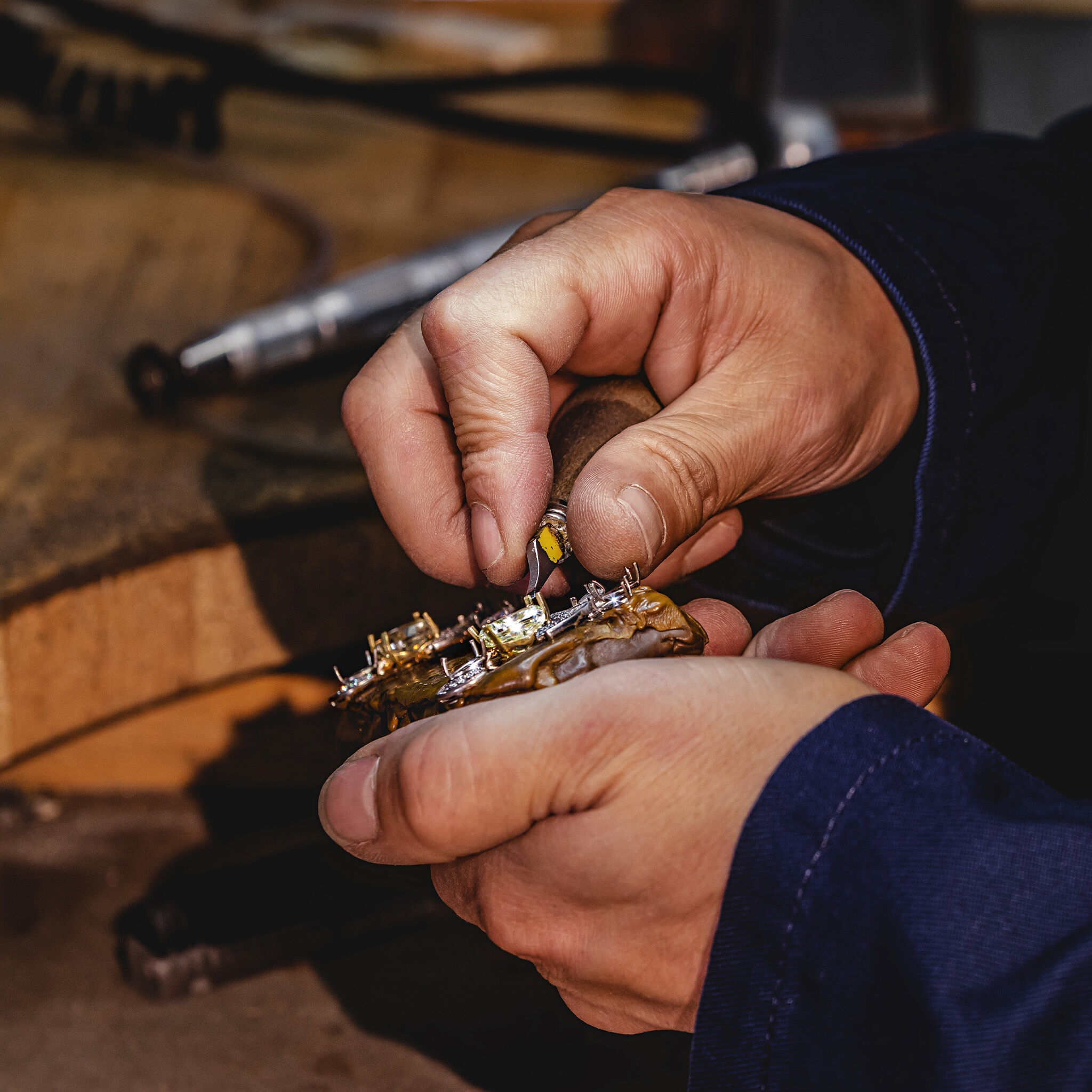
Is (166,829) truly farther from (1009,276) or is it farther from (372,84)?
(372,84)

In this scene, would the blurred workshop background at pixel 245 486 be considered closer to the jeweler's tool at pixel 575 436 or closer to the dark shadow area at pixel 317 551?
the dark shadow area at pixel 317 551

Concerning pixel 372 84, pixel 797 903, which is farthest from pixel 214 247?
pixel 797 903

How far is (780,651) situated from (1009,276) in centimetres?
27

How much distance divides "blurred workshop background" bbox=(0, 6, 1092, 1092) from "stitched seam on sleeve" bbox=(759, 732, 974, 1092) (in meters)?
0.26

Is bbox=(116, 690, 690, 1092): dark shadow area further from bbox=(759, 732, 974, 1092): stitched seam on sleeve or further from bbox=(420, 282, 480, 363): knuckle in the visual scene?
bbox=(420, 282, 480, 363): knuckle

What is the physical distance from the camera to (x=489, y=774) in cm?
38

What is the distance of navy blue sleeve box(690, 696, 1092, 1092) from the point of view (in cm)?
36

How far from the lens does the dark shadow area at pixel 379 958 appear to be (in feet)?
2.02

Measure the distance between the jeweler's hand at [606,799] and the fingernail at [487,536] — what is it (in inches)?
3.9

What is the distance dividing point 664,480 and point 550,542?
0.20ft

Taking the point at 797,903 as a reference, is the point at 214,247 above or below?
above

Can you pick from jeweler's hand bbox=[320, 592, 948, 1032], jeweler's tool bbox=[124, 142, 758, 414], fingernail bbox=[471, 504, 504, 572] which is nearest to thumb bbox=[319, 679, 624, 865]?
jeweler's hand bbox=[320, 592, 948, 1032]

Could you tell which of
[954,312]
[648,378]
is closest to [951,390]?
[954,312]

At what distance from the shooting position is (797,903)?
369 millimetres
